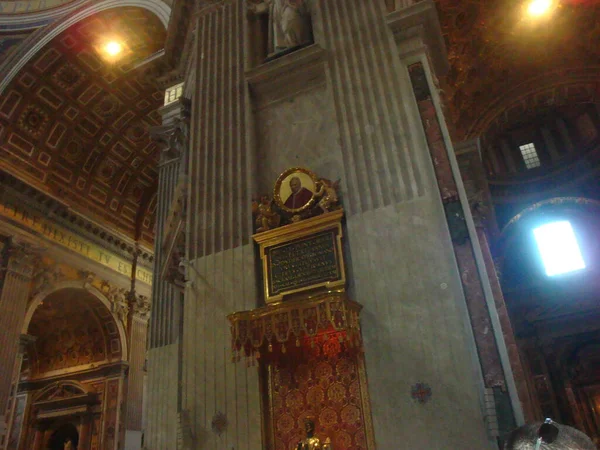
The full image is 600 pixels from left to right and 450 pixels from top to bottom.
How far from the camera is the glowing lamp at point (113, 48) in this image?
1410cm

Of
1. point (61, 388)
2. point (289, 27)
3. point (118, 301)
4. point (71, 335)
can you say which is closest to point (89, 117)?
point (118, 301)

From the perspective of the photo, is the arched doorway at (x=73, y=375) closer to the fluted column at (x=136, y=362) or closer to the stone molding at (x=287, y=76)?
the fluted column at (x=136, y=362)

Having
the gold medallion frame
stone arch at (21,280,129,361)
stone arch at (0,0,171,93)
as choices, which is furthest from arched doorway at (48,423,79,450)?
the gold medallion frame

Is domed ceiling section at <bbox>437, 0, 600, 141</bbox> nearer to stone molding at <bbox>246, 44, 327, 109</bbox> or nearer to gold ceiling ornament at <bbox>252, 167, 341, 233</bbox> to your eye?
stone molding at <bbox>246, 44, 327, 109</bbox>

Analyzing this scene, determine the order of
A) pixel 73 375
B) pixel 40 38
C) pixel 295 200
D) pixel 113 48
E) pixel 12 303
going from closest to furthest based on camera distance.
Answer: pixel 295 200 < pixel 12 303 < pixel 40 38 < pixel 113 48 < pixel 73 375

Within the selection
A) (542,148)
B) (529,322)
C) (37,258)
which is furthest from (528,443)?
(542,148)

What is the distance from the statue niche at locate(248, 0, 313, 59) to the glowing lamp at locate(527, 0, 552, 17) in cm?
835

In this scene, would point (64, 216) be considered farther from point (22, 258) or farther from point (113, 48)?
point (113, 48)

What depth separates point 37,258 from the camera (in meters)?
13.7

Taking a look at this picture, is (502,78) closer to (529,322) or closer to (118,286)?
(529,322)

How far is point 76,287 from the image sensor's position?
49.4ft

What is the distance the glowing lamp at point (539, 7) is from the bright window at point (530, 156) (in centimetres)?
575

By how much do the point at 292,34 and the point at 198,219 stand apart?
297cm

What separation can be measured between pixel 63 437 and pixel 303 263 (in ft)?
47.3
